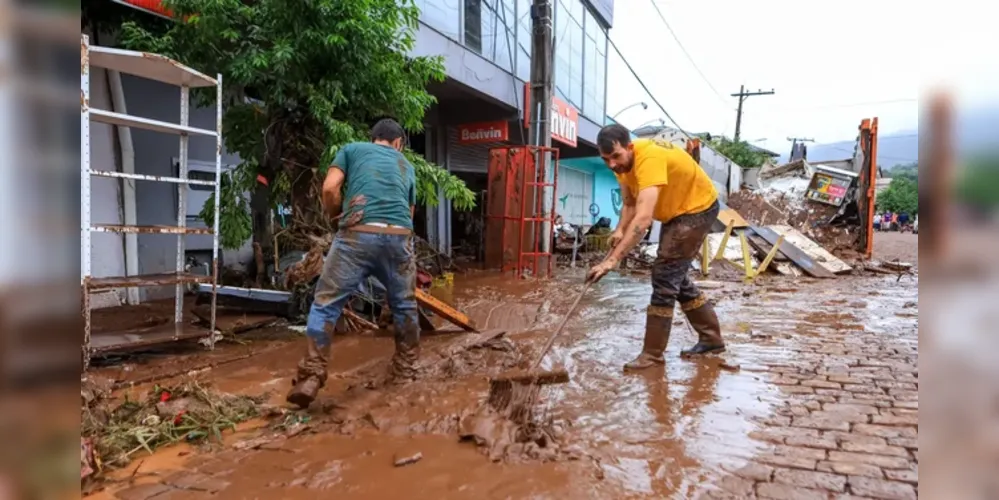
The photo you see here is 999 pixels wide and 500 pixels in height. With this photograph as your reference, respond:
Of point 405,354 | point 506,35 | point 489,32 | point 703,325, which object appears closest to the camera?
point 405,354

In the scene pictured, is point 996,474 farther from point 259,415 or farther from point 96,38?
point 96,38

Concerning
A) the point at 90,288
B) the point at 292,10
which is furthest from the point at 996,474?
the point at 292,10

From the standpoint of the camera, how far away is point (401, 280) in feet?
12.2

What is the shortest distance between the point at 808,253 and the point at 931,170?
11.7m

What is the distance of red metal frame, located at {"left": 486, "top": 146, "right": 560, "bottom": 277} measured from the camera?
1006 centimetres

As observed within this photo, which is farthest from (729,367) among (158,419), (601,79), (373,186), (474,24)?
(601,79)

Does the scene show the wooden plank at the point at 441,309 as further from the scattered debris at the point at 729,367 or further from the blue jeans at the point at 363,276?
the scattered debris at the point at 729,367

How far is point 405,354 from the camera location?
3.78 m

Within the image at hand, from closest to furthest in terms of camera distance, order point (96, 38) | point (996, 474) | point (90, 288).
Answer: point (996, 474)
point (90, 288)
point (96, 38)

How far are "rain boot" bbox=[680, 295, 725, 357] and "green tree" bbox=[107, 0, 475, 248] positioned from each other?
294cm

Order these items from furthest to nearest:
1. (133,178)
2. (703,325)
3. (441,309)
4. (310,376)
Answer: (441,309) → (703,325) → (133,178) → (310,376)

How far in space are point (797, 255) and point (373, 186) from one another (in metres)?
9.75

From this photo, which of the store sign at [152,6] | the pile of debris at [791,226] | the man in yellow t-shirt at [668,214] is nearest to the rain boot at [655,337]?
the man in yellow t-shirt at [668,214]

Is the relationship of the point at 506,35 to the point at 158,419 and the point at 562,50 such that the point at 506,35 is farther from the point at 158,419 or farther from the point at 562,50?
the point at 158,419
